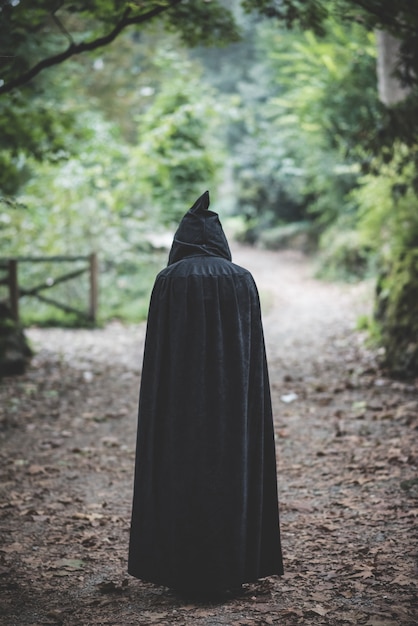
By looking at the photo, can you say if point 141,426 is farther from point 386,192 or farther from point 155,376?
point 386,192

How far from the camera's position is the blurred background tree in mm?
7133

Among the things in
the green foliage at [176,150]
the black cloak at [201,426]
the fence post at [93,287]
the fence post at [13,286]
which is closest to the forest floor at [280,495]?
the black cloak at [201,426]

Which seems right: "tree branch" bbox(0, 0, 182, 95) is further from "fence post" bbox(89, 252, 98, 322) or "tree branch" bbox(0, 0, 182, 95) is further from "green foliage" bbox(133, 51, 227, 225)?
"green foliage" bbox(133, 51, 227, 225)

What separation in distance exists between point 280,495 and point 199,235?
280 centimetres

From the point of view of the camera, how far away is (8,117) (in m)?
8.27

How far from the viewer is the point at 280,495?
5.33 metres

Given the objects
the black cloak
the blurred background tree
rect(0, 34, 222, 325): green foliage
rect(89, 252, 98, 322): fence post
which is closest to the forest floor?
the black cloak

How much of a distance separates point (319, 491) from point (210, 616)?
2.33 metres

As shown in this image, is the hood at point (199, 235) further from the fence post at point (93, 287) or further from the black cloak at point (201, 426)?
the fence post at point (93, 287)

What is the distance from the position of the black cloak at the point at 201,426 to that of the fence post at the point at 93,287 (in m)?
10.8

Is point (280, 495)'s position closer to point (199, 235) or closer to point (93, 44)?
point (199, 235)

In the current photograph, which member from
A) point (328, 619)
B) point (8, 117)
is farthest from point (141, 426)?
point (8, 117)

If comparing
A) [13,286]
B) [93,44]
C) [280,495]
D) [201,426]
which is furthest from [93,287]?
[201,426]

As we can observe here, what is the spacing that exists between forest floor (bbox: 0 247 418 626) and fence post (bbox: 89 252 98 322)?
2.72 metres
